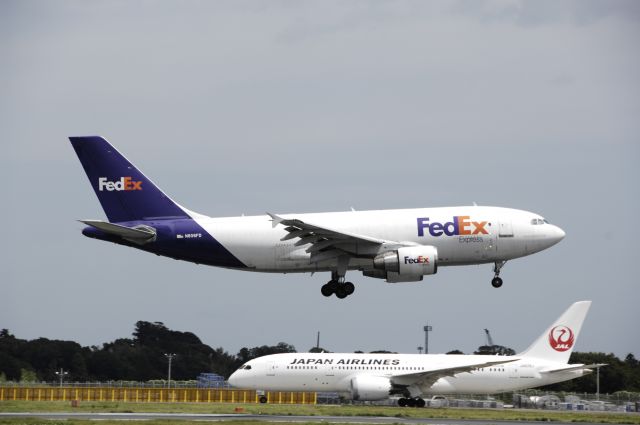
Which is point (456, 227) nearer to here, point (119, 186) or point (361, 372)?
point (119, 186)

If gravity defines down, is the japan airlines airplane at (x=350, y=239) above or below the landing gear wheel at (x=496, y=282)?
above

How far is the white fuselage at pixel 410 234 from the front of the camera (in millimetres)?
73188

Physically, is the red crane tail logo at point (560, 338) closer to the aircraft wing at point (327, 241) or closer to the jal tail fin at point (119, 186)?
the aircraft wing at point (327, 241)

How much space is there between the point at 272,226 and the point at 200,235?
14.6ft

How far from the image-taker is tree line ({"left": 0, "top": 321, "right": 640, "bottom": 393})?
15512 cm

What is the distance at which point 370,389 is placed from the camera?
297 feet

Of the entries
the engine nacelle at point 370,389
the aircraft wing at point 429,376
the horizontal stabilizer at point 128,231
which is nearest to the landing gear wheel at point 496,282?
the aircraft wing at point 429,376

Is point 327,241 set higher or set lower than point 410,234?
lower

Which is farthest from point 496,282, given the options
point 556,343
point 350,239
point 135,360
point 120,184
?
point 135,360

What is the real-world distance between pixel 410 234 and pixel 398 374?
73.2 ft

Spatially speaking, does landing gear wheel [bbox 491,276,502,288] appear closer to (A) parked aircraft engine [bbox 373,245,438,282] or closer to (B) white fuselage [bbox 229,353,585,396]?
(A) parked aircraft engine [bbox 373,245,438,282]

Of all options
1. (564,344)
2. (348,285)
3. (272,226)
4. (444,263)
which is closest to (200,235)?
(272,226)

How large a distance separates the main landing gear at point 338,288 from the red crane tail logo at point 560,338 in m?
30.2

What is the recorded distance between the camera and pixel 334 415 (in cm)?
8125
